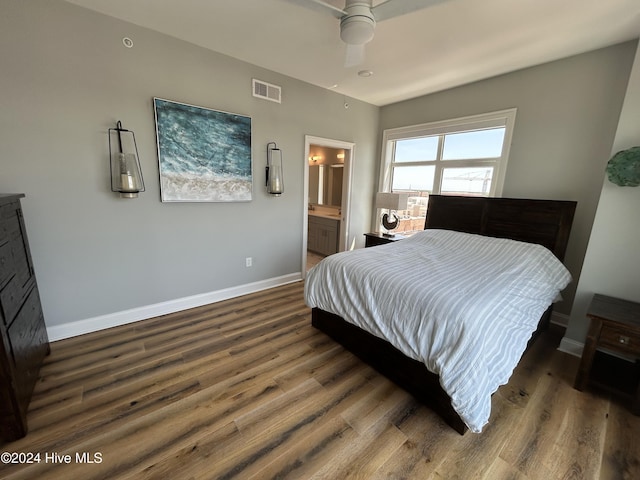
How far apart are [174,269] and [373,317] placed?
2166mm

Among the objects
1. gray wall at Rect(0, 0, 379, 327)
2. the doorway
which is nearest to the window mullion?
the doorway

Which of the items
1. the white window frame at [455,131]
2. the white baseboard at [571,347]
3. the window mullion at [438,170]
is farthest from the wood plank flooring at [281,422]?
the window mullion at [438,170]

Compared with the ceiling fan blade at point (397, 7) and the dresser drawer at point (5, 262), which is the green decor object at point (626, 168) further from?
the dresser drawer at point (5, 262)

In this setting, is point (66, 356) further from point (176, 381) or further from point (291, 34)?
point (291, 34)

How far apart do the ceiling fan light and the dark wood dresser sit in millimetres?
2287

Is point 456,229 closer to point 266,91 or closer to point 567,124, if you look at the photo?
point 567,124

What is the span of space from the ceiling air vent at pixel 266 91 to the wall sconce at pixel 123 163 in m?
1.36

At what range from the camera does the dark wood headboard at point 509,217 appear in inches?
100

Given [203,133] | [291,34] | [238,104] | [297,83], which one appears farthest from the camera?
[297,83]

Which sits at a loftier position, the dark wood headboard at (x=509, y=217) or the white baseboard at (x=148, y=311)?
the dark wood headboard at (x=509, y=217)

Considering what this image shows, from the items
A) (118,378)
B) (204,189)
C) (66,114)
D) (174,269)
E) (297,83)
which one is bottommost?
(118,378)

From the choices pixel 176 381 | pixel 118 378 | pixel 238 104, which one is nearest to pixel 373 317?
pixel 176 381

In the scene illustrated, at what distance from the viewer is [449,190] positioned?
11.7ft

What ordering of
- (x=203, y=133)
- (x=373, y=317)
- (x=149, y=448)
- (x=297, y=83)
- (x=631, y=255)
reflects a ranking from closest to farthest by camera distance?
1. (x=149, y=448)
2. (x=373, y=317)
3. (x=631, y=255)
4. (x=203, y=133)
5. (x=297, y=83)
